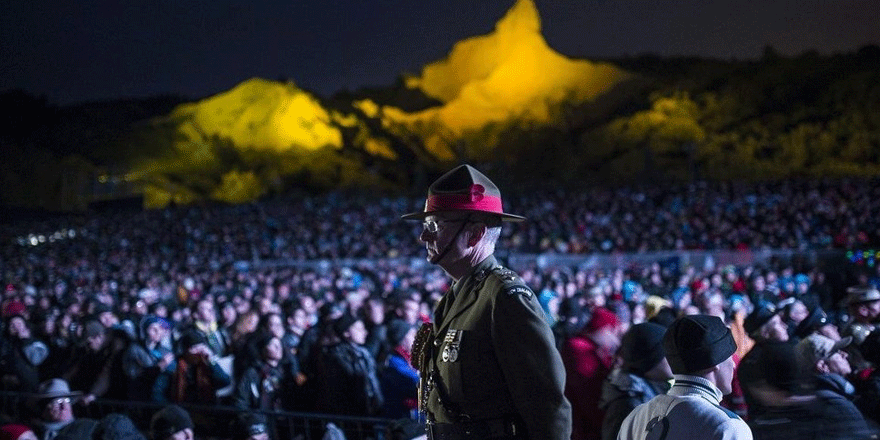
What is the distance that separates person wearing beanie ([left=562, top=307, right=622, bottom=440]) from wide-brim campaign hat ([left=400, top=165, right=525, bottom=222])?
1.98 metres

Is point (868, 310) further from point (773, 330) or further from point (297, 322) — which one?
point (297, 322)

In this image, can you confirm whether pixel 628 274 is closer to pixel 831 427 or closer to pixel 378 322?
pixel 378 322

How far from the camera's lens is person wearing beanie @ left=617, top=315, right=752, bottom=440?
2.33m

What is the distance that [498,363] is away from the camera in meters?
2.37

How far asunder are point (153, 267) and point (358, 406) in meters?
19.2

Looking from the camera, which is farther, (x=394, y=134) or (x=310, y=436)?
(x=394, y=134)

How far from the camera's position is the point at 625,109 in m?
45.8

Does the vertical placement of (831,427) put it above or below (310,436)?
above

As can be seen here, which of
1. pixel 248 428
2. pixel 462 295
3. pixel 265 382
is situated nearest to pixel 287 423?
pixel 265 382

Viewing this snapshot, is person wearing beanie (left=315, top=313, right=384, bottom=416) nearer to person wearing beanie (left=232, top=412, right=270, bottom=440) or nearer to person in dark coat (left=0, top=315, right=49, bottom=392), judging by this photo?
person wearing beanie (left=232, top=412, right=270, bottom=440)

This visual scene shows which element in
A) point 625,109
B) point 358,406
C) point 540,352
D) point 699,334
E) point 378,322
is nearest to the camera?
point 540,352

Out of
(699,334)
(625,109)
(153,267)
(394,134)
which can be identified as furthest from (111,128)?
(699,334)

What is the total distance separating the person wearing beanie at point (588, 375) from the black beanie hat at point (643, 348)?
792 millimetres

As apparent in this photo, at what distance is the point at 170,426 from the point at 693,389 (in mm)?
2825
